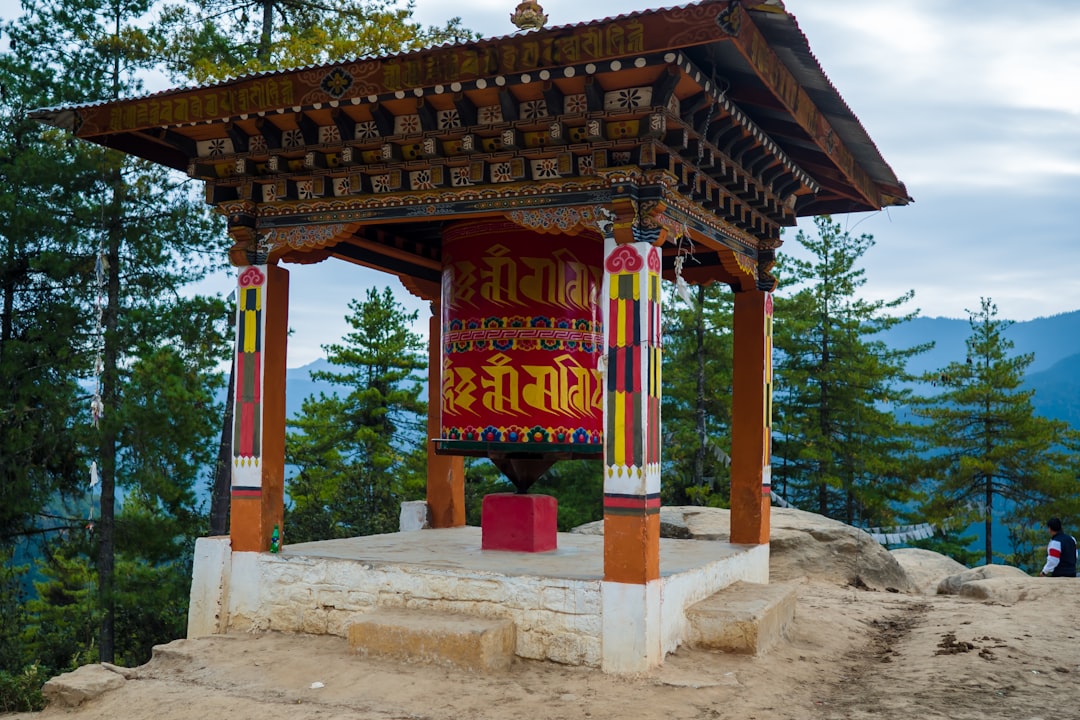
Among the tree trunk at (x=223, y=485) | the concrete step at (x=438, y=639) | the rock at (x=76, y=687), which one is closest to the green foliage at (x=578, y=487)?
the tree trunk at (x=223, y=485)

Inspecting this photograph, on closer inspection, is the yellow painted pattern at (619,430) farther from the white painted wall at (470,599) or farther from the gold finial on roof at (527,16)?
the gold finial on roof at (527,16)

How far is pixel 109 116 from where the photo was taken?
800 centimetres

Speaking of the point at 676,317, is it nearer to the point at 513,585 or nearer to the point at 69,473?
the point at 69,473

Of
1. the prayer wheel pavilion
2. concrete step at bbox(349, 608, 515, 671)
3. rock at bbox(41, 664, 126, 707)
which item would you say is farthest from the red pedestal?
rock at bbox(41, 664, 126, 707)

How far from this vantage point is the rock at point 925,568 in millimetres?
13406

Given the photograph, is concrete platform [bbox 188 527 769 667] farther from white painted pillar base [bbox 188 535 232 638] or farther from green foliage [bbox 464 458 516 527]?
green foliage [bbox 464 458 516 527]

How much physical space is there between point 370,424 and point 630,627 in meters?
23.3

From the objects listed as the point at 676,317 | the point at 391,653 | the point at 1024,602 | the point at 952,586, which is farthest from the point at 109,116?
the point at 676,317

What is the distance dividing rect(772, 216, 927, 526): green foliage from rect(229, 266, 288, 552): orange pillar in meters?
21.6

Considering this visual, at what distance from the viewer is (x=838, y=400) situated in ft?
93.6

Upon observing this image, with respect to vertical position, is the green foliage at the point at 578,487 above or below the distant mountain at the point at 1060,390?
below

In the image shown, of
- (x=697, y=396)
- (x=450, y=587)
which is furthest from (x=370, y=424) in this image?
(x=450, y=587)

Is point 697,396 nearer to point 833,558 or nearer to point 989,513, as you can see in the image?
point 989,513

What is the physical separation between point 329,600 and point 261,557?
800 mm
